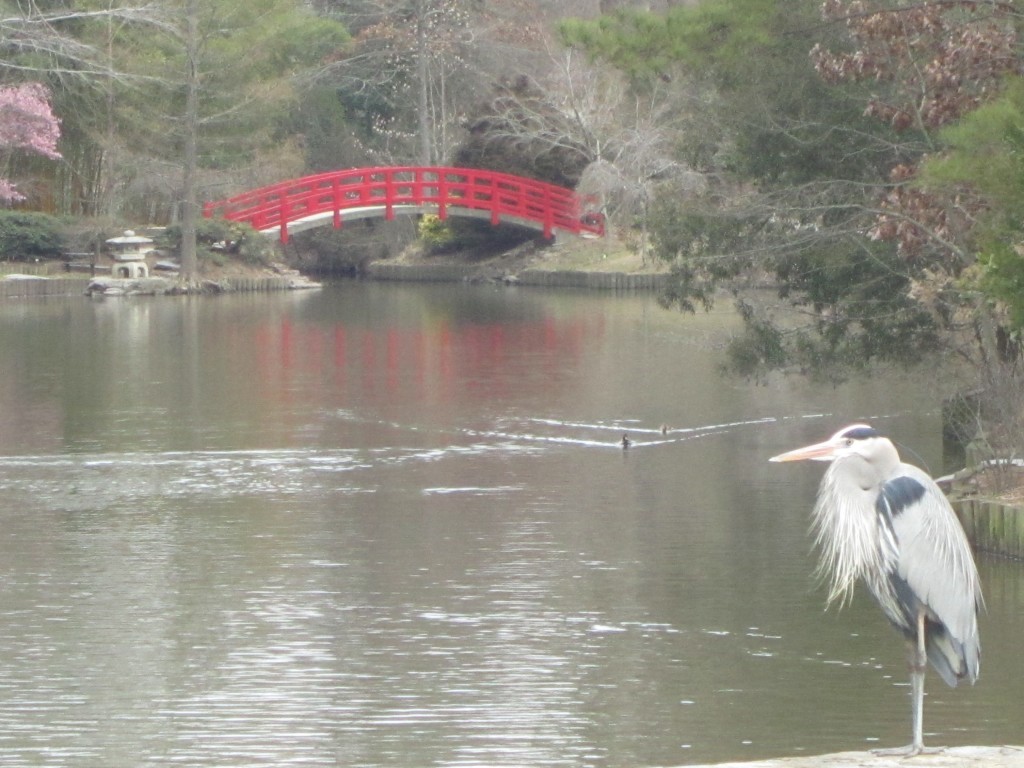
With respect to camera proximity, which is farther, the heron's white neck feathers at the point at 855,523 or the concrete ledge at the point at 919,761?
the heron's white neck feathers at the point at 855,523

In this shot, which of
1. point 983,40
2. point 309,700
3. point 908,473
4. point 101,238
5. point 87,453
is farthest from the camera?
point 101,238

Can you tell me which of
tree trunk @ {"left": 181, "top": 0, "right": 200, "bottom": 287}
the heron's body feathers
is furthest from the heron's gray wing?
tree trunk @ {"left": 181, "top": 0, "right": 200, "bottom": 287}

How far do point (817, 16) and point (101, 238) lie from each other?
28.2 m

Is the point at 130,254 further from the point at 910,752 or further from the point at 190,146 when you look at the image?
the point at 910,752

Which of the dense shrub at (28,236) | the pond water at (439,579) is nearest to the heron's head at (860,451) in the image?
the pond water at (439,579)

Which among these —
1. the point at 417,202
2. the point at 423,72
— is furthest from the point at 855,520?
the point at 423,72

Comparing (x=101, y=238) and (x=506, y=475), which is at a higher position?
(x=101, y=238)

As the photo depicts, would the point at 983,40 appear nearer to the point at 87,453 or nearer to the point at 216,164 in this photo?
the point at 87,453

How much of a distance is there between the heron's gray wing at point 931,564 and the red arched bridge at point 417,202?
34.4 meters

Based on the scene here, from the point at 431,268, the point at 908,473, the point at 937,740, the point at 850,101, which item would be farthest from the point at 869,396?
the point at 431,268

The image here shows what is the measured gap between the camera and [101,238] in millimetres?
39219

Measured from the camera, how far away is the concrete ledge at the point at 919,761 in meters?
5.40

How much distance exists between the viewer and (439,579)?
34.4 ft

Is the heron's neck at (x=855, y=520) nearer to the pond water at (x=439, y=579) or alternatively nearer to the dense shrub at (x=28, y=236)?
the pond water at (x=439, y=579)
